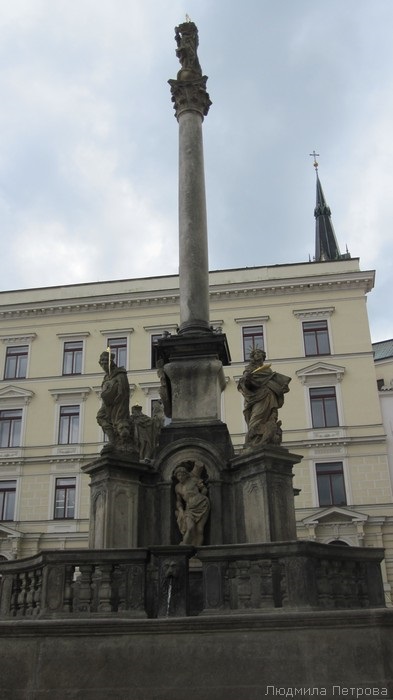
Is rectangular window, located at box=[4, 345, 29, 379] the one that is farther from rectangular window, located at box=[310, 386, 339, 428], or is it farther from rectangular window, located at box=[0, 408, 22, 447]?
rectangular window, located at box=[310, 386, 339, 428]

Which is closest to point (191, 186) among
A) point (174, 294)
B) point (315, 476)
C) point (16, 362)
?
point (315, 476)

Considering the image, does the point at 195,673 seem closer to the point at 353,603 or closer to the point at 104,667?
the point at 104,667

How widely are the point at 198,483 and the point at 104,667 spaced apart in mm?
3820

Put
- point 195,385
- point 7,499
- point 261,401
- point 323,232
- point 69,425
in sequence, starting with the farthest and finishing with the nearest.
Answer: point 323,232
point 69,425
point 7,499
point 195,385
point 261,401

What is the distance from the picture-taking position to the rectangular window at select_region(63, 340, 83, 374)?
32.9 meters

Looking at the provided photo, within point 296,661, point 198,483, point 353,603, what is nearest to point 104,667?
point 296,661

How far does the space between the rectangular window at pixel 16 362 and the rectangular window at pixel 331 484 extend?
47.3 ft

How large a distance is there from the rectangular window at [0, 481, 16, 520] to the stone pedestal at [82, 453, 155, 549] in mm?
21360

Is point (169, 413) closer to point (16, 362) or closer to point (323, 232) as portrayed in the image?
point (16, 362)

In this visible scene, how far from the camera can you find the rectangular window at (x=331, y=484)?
28.5 metres

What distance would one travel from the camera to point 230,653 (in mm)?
6777

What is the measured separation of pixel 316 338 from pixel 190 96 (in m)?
19.3

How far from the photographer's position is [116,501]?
10055mm

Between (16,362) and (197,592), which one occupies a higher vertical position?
(16,362)
